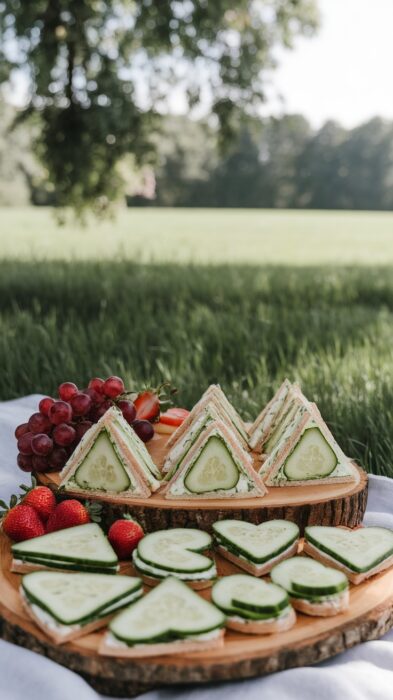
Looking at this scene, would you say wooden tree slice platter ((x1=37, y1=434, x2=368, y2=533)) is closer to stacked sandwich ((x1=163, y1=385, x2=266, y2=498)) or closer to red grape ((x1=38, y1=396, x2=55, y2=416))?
stacked sandwich ((x1=163, y1=385, x2=266, y2=498))

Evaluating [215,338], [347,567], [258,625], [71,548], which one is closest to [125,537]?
[71,548]

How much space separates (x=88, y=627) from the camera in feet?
5.75

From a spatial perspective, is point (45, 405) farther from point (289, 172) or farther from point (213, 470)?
point (289, 172)

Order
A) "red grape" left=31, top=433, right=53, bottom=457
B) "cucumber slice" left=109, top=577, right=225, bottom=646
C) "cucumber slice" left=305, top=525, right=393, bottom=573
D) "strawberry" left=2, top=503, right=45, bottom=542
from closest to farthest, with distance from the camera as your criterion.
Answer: "cucumber slice" left=109, top=577, right=225, bottom=646 → "cucumber slice" left=305, top=525, right=393, bottom=573 → "strawberry" left=2, top=503, right=45, bottom=542 → "red grape" left=31, top=433, right=53, bottom=457

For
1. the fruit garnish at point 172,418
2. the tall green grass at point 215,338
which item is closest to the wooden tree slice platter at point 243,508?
the fruit garnish at point 172,418

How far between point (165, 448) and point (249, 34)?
8850 millimetres

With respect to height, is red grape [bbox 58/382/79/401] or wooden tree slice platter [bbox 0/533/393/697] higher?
red grape [bbox 58/382/79/401]

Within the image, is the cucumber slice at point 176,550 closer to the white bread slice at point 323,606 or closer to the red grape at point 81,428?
the white bread slice at point 323,606

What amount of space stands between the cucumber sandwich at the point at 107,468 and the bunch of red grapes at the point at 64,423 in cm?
18

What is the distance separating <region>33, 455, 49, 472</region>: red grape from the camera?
2.61 meters

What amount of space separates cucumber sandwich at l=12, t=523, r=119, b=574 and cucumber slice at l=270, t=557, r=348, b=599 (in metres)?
0.47

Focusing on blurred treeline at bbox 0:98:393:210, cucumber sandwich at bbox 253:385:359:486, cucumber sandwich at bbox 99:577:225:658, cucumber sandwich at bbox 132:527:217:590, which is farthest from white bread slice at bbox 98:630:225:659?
blurred treeline at bbox 0:98:393:210

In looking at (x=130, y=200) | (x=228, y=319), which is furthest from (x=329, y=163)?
(x=228, y=319)

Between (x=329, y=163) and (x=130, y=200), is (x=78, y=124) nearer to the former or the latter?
(x=130, y=200)
